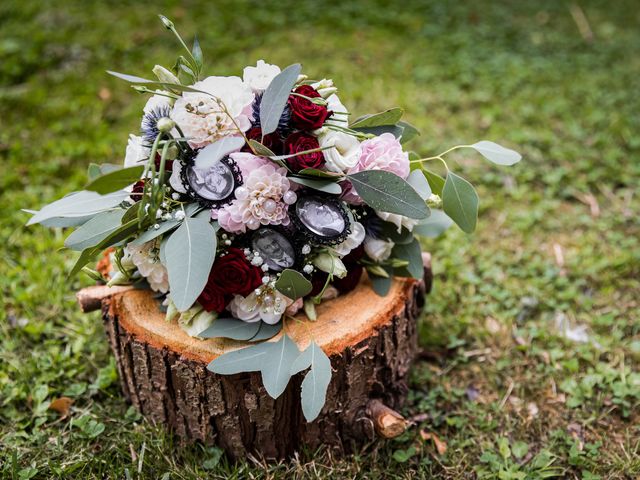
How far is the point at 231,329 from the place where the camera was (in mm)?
1745

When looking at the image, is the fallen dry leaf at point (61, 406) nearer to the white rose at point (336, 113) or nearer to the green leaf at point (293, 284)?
the green leaf at point (293, 284)

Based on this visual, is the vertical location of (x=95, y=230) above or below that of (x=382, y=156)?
below

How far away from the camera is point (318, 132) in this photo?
1755 mm

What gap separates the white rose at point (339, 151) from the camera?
172 cm

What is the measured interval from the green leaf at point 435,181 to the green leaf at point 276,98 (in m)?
0.56

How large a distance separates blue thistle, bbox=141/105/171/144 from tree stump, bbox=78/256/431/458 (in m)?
0.50

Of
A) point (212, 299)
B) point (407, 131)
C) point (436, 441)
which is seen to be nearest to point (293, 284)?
point (212, 299)

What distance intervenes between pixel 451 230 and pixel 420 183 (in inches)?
50.9

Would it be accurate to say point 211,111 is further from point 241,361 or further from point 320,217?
point 241,361

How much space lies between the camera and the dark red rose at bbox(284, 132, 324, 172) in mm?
1677

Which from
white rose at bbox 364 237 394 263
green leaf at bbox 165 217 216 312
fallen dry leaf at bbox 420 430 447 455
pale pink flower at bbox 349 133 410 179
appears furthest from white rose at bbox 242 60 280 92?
fallen dry leaf at bbox 420 430 447 455

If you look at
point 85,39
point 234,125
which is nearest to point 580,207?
point 234,125

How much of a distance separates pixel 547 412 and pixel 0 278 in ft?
7.32

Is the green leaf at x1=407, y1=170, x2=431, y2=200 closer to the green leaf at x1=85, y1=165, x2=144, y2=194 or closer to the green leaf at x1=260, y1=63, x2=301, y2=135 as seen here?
the green leaf at x1=260, y1=63, x2=301, y2=135
